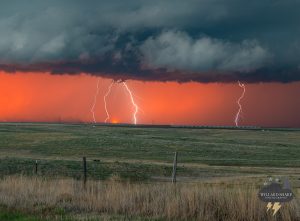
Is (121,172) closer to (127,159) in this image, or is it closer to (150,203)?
(127,159)

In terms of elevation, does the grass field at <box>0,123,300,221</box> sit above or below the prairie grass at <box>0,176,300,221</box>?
below

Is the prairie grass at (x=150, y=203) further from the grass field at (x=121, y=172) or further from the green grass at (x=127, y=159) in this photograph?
the green grass at (x=127, y=159)

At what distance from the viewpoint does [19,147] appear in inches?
3287

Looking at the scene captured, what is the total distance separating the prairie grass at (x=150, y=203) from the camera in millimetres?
15500

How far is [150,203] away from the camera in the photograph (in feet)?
56.1

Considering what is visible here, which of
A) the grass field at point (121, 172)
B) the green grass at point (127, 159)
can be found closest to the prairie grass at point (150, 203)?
the grass field at point (121, 172)

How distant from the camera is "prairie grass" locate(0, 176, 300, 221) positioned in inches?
610

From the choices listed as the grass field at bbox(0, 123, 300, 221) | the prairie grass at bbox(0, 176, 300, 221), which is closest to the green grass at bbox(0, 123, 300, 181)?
the grass field at bbox(0, 123, 300, 221)

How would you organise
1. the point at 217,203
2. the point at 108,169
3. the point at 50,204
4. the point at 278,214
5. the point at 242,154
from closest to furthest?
the point at 278,214, the point at 217,203, the point at 50,204, the point at 108,169, the point at 242,154

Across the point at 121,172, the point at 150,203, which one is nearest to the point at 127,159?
the point at 121,172

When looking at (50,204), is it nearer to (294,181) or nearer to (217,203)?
(217,203)

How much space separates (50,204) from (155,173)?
27.2m

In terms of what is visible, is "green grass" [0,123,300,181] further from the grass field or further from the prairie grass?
the prairie grass

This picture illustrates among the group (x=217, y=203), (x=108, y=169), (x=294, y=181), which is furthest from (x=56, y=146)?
(x=217, y=203)
